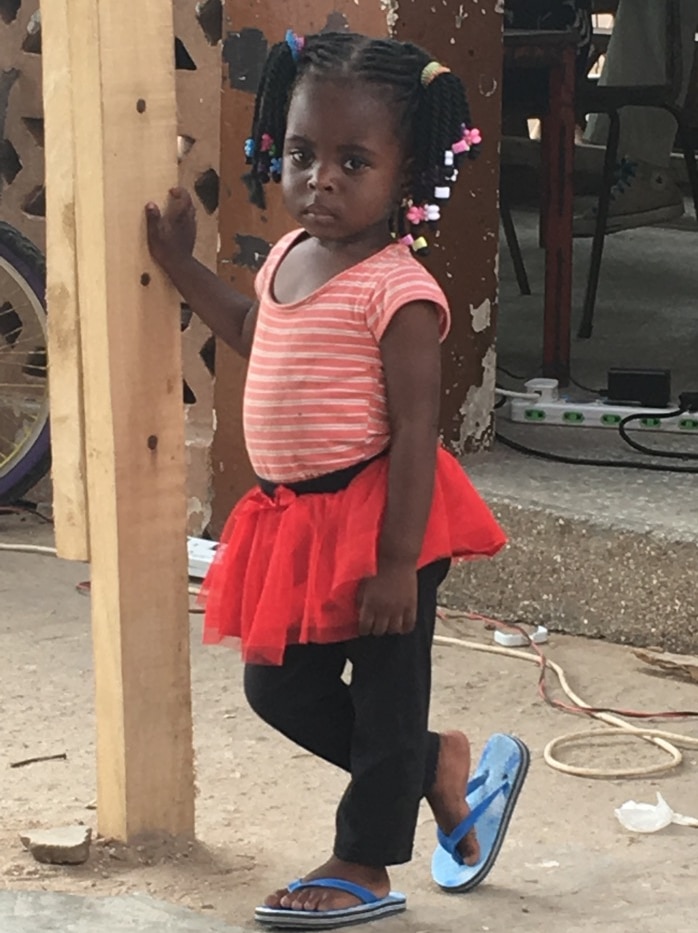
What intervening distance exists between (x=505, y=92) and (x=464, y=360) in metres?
1.48

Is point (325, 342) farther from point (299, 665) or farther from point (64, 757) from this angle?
point (64, 757)

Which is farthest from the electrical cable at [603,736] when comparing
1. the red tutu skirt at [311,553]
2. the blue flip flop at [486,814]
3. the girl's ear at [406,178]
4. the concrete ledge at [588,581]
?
the girl's ear at [406,178]

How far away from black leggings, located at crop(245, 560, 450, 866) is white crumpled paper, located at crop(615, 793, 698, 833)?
0.54 metres

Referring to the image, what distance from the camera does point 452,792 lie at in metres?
2.66

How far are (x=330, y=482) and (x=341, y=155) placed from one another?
1.55 feet

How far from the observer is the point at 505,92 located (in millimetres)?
5473

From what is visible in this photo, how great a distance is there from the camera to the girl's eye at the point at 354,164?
238 cm

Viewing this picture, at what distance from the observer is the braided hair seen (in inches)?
94.5

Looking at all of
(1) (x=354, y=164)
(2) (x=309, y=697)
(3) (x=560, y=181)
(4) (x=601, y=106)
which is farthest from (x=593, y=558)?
(4) (x=601, y=106)

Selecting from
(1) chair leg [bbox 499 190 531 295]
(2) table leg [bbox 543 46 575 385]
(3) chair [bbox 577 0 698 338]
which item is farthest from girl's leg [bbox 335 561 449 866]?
(1) chair leg [bbox 499 190 531 295]

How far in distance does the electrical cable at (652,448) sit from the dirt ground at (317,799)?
75cm

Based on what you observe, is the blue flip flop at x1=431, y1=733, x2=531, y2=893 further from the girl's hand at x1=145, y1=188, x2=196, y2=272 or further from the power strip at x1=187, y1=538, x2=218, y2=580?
the power strip at x1=187, y1=538, x2=218, y2=580

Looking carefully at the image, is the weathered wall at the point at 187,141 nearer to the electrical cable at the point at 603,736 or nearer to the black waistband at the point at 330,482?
the electrical cable at the point at 603,736

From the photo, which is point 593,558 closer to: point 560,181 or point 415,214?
point 560,181
